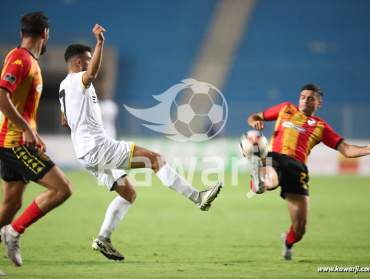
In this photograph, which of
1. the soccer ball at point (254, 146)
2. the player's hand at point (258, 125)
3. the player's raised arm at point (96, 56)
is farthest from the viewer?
the player's hand at point (258, 125)

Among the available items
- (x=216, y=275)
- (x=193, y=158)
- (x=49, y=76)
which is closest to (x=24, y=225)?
(x=216, y=275)

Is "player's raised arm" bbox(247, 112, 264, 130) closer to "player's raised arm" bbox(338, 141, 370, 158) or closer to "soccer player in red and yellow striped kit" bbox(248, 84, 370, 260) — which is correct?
"soccer player in red and yellow striped kit" bbox(248, 84, 370, 260)

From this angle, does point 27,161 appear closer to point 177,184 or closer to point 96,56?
point 96,56

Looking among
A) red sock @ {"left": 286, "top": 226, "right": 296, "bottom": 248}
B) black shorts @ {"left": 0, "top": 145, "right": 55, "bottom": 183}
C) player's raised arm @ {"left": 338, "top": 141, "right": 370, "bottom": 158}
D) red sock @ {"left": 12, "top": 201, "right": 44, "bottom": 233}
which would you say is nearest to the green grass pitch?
red sock @ {"left": 286, "top": 226, "right": 296, "bottom": 248}

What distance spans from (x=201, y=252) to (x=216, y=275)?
69.8 inches

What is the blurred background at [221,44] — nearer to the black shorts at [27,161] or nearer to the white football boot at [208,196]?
the white football boot at [208,196]

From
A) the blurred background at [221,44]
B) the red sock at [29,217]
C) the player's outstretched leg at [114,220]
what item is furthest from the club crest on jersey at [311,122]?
the blurred background at [221,44]

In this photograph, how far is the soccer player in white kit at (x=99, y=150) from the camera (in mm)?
7824

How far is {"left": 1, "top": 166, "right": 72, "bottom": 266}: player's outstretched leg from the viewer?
730cm

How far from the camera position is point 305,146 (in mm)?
9023

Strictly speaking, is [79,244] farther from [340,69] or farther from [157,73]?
[340,69]

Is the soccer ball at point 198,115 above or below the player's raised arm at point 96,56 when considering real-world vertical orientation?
above

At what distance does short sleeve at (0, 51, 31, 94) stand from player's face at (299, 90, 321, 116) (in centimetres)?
360

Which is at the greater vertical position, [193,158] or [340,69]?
[340,69]
